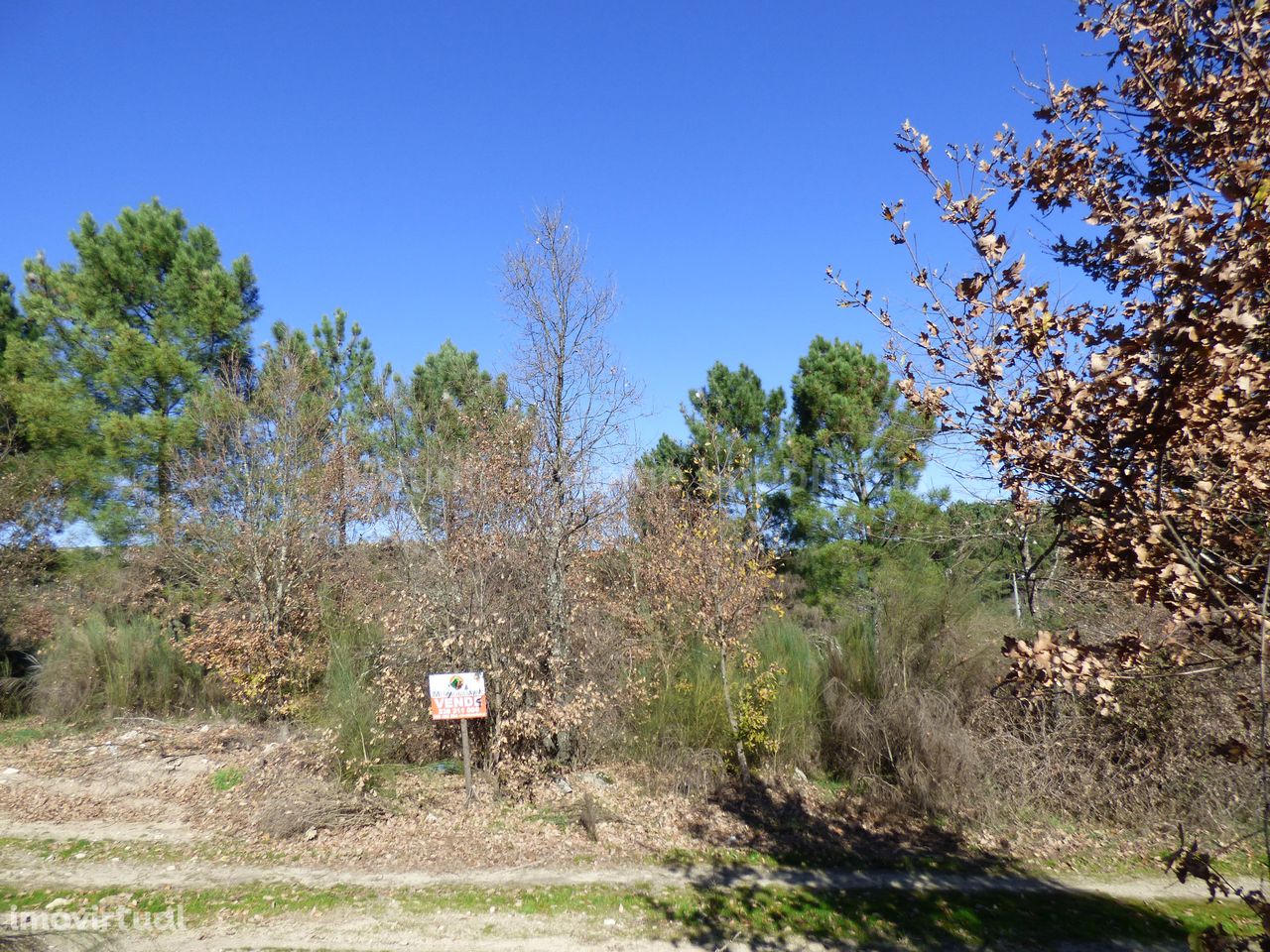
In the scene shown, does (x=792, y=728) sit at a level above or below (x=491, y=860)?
above

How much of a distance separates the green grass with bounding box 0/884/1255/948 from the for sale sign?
231 cm

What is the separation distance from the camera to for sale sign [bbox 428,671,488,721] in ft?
28.8

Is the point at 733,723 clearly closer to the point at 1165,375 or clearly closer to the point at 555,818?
the point at 555,818

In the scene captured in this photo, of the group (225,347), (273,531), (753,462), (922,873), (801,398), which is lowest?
(922,873)

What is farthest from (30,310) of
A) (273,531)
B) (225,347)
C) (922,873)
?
(922,873)

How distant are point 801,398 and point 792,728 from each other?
345 inches

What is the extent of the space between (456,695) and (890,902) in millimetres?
5206

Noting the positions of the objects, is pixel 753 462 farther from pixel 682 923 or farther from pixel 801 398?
pixel 682 923

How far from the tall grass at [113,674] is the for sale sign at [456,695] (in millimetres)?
7125

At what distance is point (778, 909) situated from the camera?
251 inches

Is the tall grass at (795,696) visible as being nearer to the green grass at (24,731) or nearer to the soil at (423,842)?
the soil at (423,842)

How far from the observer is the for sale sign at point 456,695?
8.77 meters

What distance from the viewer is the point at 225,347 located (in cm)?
1622

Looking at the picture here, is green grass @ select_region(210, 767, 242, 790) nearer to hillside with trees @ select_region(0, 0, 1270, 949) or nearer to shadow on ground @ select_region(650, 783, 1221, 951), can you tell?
hillside with trees @ select_region(0, 0, 1270, 949)
